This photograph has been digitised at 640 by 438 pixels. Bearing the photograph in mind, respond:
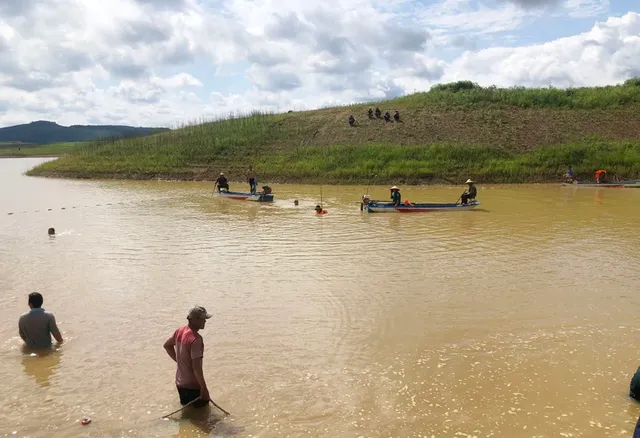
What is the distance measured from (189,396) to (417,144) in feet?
125

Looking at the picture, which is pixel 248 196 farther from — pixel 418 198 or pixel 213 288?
pixel 213 288

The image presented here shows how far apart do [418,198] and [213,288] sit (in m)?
19.9

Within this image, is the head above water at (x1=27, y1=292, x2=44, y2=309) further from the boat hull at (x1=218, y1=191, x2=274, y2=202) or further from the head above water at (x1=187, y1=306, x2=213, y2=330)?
the boat hull at (x1=218, y1=191, x2=274, y2=202)

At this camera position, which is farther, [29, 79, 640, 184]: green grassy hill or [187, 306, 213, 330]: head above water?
[29, 79, 640, 184]: green grassy hill

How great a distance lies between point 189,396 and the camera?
20.1 feet

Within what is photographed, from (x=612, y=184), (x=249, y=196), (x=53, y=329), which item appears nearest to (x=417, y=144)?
(x=612, y=184)

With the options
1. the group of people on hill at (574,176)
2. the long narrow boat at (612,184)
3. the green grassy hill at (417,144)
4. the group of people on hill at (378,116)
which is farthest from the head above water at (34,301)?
the group of people on hill at (378,116)

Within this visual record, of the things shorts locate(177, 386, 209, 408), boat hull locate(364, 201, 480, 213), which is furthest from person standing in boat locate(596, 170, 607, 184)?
shorts locate(177, 386, 209, 408)

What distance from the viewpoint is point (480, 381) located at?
6.90 meters

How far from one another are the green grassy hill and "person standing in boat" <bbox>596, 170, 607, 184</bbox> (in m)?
1.07

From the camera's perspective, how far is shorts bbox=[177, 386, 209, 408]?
609cm

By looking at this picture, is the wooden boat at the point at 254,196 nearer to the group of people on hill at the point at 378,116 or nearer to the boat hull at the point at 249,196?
the boat hull at the point at 249,196

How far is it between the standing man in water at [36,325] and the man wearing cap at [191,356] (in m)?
2.77

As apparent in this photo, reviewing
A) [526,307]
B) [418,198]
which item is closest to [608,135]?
[418,198]
